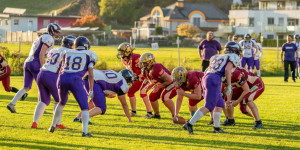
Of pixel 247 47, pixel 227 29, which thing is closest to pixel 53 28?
pixel 247 47

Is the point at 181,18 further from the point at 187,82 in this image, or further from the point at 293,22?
the point at 187,82

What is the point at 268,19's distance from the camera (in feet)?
265

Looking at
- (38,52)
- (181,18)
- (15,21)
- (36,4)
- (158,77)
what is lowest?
(158,77)

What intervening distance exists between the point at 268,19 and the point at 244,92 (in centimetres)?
7206

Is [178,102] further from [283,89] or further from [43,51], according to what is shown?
[283,89]

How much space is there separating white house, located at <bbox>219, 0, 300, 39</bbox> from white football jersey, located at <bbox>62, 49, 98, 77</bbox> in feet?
234

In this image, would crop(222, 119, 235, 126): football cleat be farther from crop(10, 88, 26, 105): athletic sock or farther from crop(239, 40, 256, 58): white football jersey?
crop(239, 40, 256, 58): white football jersey

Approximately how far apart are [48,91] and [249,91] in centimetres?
411

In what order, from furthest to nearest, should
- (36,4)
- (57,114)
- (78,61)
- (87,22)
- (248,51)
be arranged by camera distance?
(36,4), (87,22), (248,51), (57,114), (78,61)

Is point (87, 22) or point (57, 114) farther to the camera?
point (87, 22)

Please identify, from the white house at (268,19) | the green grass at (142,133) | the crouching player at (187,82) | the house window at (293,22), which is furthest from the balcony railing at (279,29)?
the crouching player at (187,82)

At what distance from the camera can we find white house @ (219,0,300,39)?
78625 mm

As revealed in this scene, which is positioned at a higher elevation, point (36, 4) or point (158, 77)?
point (36, 4)

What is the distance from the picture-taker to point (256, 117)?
11148mm
